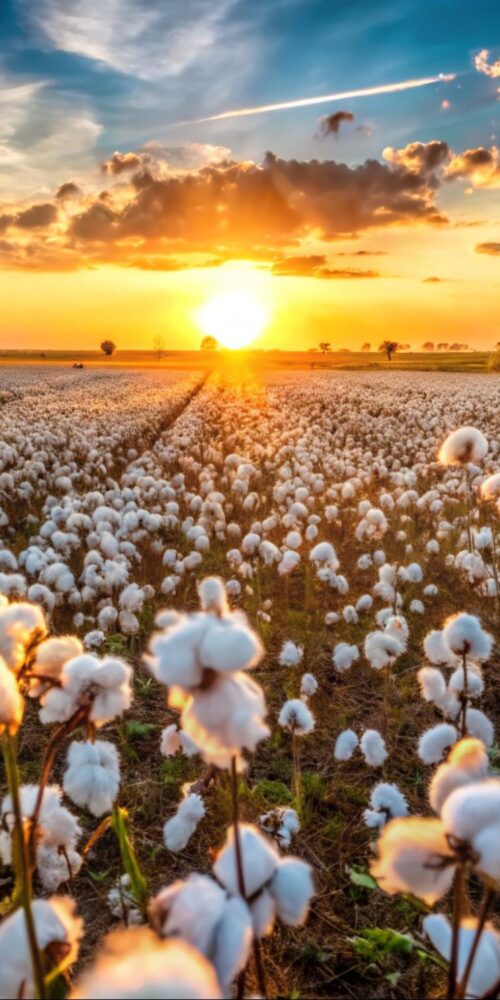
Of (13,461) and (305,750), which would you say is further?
(13,461)

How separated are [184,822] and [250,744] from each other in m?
2.80

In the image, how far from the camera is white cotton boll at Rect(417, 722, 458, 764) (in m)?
2.95

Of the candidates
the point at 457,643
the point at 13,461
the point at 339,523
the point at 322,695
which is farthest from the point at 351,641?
the point at 13,461

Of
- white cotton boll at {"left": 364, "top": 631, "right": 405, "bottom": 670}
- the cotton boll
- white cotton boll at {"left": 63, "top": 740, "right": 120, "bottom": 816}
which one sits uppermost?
the cotton boll

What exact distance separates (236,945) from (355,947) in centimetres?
262

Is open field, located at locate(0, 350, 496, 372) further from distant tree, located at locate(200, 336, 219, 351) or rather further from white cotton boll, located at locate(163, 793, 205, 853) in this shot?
white cotton boll, located at locate(163, 793, 205, 853)

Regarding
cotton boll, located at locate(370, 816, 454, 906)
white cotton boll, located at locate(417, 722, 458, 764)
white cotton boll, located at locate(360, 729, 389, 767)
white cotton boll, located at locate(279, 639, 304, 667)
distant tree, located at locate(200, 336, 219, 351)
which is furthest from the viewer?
distant tree, located at locate(200, 336, 219, 351)

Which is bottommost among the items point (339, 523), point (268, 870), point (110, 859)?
point (110, 859)

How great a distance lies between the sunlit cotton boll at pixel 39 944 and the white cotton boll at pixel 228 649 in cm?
73

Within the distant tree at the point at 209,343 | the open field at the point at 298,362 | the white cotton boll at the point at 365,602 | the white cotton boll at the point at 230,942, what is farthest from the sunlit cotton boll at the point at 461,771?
the distant tree at the point at 209,343

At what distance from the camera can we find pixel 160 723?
18.5ft

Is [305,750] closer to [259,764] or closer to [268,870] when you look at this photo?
[259,764]

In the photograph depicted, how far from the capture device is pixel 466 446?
5.34 metres

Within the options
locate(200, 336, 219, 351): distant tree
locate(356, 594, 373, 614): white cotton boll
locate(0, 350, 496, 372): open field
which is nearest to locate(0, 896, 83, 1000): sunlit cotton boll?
locate(356, 594, 373, 614): white cotton boll
